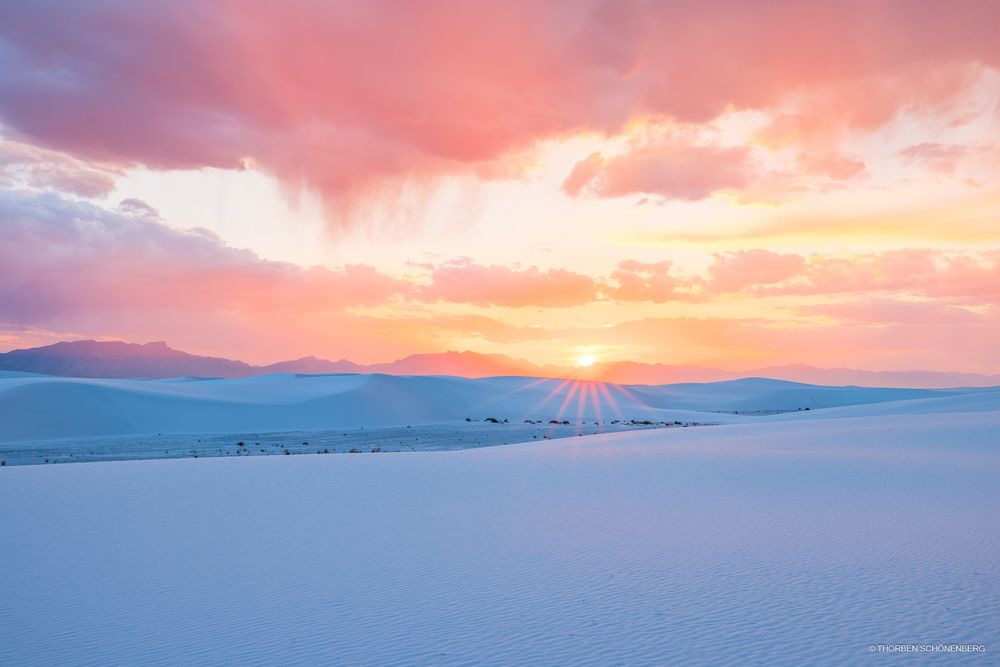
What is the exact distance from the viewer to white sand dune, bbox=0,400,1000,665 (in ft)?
18.8

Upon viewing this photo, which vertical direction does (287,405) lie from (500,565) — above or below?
above

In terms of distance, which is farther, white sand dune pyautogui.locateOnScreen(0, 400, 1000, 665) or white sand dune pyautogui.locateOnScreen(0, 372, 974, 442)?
white sand dune pyautogui.locateOnScreen(0, 372, 974, 442)

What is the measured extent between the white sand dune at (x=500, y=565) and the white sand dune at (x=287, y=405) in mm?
21947

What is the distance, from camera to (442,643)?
5.74m

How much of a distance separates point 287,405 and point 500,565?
3878 centimetres

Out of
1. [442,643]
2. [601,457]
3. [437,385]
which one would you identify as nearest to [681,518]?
[442,643]

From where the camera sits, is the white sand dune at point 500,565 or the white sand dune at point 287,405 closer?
the white sand dune at point 500,565

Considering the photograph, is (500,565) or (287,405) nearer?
(500,565)

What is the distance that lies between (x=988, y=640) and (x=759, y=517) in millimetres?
5146

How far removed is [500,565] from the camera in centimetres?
816

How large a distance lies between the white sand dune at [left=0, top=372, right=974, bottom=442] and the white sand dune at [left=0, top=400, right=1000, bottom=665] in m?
21.9

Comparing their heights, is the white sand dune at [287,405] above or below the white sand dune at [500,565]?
above

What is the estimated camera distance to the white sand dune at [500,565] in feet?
18.8

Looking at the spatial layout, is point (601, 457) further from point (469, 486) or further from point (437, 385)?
point (437, 385)
